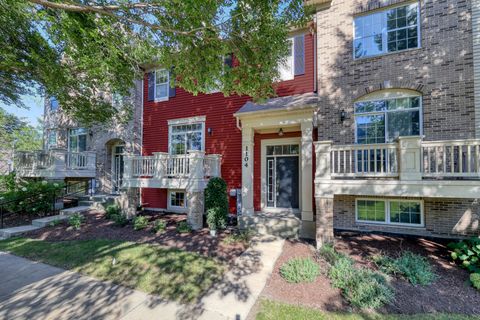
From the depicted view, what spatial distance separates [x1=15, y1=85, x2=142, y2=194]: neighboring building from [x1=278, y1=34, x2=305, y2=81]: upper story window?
25.2 feet

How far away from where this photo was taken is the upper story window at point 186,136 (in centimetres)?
1016

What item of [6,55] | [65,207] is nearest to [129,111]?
[6,55]

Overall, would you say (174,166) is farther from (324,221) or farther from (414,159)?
(414,159)

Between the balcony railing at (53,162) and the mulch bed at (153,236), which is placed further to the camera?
the balcony railing at (53,162)

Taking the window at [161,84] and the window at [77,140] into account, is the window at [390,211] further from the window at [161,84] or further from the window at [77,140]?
the window at [77,140]

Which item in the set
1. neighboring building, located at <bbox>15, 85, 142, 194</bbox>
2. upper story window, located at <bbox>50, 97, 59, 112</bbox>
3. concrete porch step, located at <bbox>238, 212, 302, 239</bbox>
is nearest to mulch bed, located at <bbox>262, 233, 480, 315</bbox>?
concrete porch step, located at <bbox>238, 212, 302, 239</bbox>

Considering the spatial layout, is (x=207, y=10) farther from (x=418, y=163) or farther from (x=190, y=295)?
(x=418, y=163)

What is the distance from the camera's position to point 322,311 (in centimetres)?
353

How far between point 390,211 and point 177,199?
28.0ft

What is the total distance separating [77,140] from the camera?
13.3 m

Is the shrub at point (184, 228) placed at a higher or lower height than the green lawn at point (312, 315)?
higher

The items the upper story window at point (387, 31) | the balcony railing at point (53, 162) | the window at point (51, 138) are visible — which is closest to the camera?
the upper story window at point (387, 31)

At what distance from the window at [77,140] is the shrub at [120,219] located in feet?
21.8

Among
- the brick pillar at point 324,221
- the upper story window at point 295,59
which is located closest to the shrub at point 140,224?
the brick pillar at point 324,221
